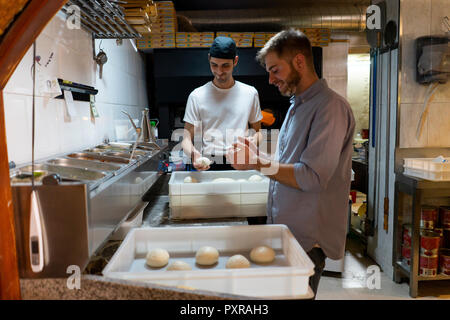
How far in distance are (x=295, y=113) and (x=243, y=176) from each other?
29.1 inches

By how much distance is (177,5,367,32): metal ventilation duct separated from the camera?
161 inches

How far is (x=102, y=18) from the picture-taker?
173cm

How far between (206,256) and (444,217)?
Answer: 8.51 feet

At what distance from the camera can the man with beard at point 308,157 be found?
1.25 meters

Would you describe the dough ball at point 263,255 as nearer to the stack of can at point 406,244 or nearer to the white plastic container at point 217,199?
the white plastic container at point 217,199

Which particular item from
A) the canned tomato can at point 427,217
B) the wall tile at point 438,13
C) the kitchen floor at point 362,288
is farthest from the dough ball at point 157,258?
the wall tile at point 438,13

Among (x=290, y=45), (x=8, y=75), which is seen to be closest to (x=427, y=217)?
(x=290, y=45)

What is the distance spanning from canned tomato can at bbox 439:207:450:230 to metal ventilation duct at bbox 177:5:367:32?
246cm

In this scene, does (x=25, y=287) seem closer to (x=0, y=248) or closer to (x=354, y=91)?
(x=0, y=248)

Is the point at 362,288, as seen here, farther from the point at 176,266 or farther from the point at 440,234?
the point at 176,266

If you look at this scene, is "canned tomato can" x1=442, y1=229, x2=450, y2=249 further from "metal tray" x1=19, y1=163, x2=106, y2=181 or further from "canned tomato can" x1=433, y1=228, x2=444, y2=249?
"metal tray" x1=19, y1=163, x2=106, y2=181

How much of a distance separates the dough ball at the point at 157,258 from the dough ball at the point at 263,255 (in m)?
0.29

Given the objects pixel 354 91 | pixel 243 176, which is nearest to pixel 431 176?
pixel 243 176

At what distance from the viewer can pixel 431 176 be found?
261cm
